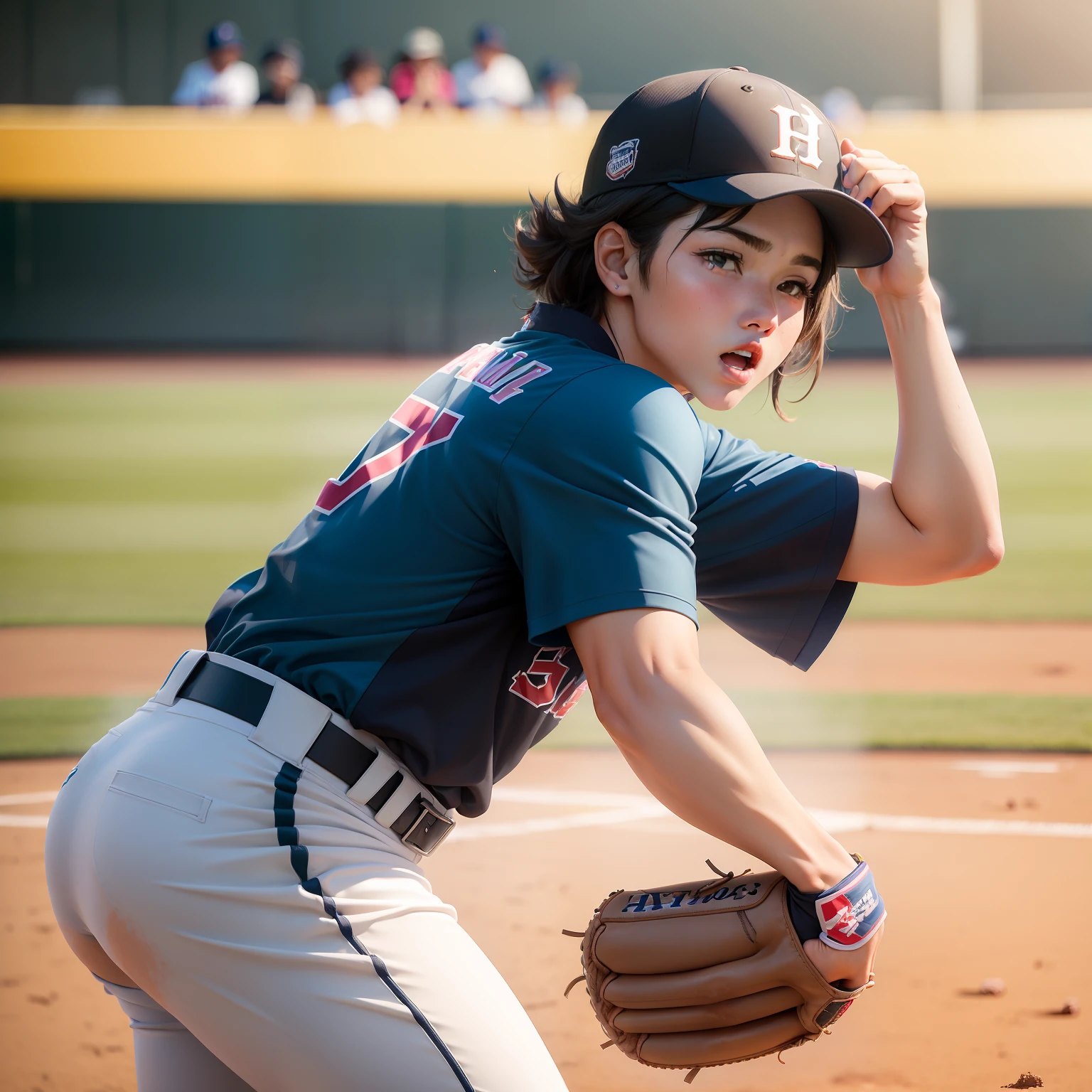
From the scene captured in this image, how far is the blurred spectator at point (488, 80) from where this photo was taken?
18.8 meters

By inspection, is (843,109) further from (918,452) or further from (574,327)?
(574,327)

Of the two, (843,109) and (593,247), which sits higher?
(593,247)

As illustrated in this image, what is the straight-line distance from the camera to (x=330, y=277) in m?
20.3

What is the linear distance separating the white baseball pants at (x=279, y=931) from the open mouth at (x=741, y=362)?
2.36ft

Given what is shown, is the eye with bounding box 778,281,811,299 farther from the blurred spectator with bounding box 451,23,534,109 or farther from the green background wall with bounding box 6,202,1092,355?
the green background wall with bounding box 6,202,1092,355

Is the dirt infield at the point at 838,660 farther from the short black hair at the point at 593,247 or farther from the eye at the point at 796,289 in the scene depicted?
the eye at the point at 796,289

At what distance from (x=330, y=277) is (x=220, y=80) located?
11.0ft

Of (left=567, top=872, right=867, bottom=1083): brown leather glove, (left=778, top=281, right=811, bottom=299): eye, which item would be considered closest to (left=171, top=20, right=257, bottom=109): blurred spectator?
(left=778, top=281, right=811, bottom=299): eye

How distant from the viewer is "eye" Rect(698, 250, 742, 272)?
168cm

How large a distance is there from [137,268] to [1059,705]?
58.8 feet

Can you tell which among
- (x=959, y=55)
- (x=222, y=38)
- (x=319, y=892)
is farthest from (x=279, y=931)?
(x=959, y=55)

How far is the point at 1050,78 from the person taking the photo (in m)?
21.3

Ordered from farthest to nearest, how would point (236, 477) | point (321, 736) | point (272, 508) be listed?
point (236, 477), point (272, 508), point (321, 736)

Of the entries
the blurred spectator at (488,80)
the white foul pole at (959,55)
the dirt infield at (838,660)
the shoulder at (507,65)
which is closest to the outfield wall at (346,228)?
the white foul pole at (959,55)
